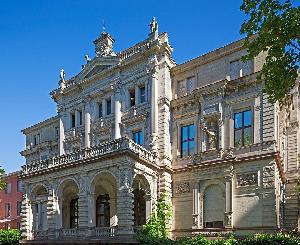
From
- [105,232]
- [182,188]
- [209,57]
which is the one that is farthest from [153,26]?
[105,232]

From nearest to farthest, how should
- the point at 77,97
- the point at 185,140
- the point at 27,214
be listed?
1. the point at 185,140
2. the point at 27,214
3. the point at 77,97

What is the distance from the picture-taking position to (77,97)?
125 feet

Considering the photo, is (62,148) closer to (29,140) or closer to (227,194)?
(29,140)

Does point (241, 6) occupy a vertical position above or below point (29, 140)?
above

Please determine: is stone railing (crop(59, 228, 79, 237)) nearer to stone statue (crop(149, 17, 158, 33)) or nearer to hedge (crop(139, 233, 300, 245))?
hedge (crop(139, 233, 300, 245))

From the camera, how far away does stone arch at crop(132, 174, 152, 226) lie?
2894cm

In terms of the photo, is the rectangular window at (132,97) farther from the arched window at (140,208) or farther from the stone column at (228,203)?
the stone column at (228,203)

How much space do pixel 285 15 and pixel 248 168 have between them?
14.9 metres

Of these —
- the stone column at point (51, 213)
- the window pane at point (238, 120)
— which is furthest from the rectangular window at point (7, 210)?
the window pane at point (238, 120)

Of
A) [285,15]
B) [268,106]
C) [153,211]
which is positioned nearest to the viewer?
[285,15]

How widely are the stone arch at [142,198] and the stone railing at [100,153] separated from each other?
71.3 inches

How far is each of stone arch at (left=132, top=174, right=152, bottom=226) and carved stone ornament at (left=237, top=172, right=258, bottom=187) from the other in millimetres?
6928

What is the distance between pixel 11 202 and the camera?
6009cm

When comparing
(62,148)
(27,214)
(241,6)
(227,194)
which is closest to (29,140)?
(62,148)
